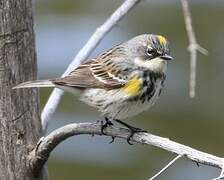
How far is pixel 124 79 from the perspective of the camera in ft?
15.1

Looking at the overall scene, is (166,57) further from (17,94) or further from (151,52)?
(17,94)

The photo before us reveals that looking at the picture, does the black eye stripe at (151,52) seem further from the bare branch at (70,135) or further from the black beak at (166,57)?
the bare branch at (70,135)

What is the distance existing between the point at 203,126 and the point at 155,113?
0.50 meters

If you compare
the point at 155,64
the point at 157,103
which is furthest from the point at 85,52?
the point at 157,103

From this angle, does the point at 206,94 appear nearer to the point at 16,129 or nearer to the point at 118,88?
the point at 118,88

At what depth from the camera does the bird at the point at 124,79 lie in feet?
14.8

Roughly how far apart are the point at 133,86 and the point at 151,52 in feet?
0.83

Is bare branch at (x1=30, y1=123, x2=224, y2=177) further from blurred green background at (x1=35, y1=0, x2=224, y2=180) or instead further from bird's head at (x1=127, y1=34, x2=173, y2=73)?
blurred green background at (x1=35, y1=0, x2=224, y2=180)

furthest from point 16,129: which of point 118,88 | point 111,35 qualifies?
point 111,35

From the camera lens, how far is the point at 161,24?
1024 cm

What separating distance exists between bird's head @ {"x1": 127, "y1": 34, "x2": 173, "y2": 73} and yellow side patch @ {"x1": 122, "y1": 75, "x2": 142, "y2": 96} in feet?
0.37

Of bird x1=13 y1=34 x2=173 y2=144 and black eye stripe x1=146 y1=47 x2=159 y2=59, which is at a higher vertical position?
black eye stripe x1=146 y1=47 x2=159 y2=59

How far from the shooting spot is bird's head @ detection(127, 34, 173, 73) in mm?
4586

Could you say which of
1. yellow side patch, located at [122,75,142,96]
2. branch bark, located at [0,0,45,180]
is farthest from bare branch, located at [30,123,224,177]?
yellow side patch, located at [122,75,142,96]
